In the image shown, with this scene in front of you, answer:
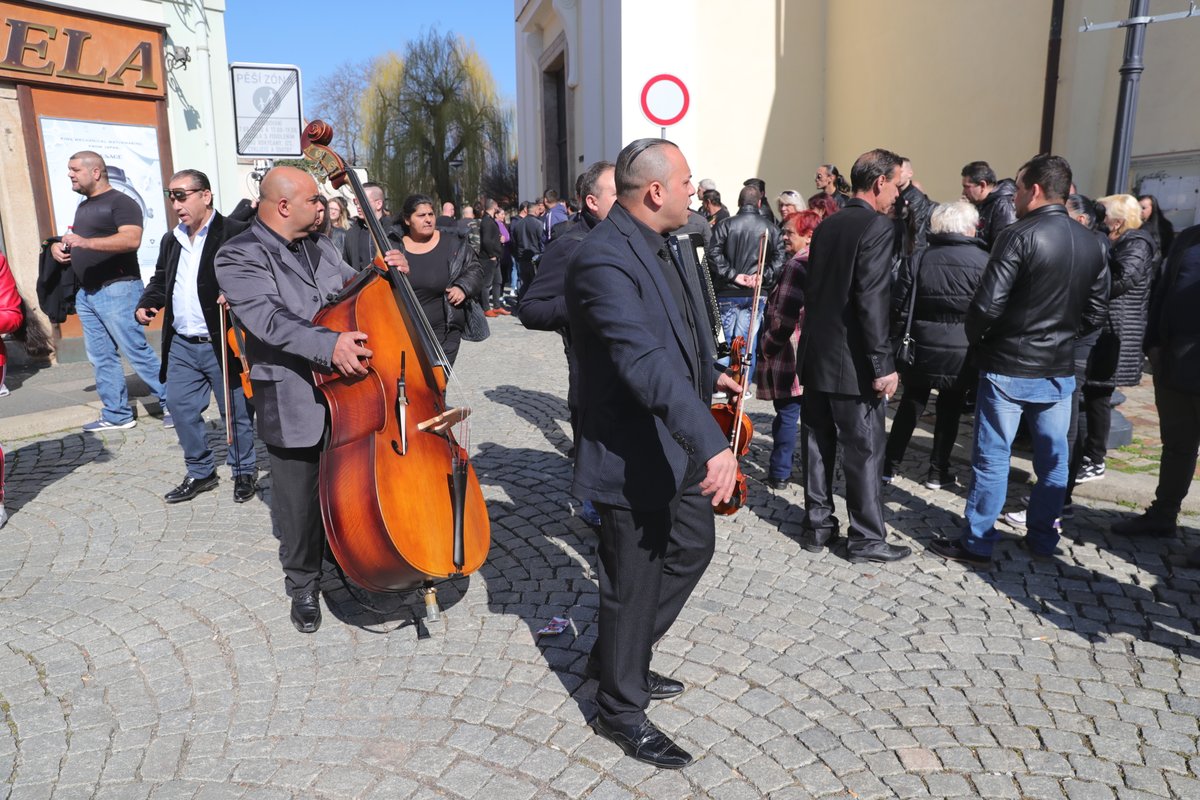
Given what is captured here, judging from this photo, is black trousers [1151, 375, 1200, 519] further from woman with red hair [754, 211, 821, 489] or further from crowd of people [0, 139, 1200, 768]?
woman with red hair [754, 211, 821, 489]

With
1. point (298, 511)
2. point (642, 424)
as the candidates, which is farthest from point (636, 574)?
point (298, 511)

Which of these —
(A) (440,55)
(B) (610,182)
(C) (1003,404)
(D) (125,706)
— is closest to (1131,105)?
(C) (1003,404)

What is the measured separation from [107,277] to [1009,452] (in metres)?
6.47

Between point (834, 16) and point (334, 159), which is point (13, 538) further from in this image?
point (834, 16)

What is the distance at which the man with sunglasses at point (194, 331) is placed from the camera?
5.36m

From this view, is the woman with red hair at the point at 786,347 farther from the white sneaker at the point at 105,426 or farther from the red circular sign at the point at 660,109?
the white sneaker at the point at 105,426

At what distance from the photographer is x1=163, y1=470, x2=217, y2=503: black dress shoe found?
5570 millimetres

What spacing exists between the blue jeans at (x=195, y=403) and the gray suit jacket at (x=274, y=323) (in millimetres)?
1952

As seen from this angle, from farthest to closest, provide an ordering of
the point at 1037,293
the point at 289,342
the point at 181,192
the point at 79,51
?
1. the point at 79,51
2. the point at 181,192
3. the point at 1037,293
4. the point at 289,342

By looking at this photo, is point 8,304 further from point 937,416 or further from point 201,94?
point 201,94

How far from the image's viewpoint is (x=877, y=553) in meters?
4.59

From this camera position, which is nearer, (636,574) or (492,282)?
(636,574)

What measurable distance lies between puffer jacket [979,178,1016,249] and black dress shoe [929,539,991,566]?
2887mm

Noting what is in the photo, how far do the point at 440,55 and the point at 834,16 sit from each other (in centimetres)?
2614
